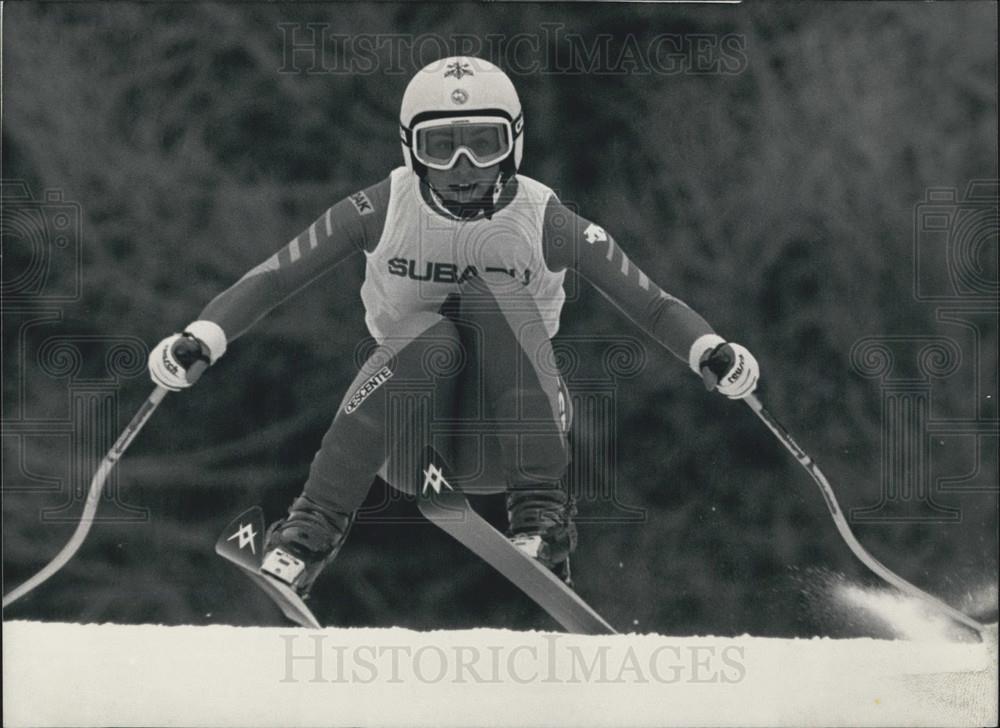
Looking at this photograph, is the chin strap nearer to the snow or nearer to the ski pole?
the ski pole

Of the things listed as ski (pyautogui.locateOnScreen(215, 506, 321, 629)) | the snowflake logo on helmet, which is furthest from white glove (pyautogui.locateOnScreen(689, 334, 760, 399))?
ski (pyautogui.locateOnScreen(215, 506, 321, 629))

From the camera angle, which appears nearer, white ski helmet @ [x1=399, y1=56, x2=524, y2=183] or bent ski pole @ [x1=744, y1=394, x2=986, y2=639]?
white ski helmet @ [x1=399, y1=56, x2=524, y2=183]

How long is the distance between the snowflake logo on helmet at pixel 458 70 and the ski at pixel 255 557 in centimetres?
132

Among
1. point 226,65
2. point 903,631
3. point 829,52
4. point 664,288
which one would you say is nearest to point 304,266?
point 226,65

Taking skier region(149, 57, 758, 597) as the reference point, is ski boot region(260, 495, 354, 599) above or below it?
below

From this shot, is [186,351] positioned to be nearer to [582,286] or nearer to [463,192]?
[463,192]

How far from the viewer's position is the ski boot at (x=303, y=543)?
3307 mm

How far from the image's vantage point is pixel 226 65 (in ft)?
11.0

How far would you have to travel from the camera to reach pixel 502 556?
3322mm

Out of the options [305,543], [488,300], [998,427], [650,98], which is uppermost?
[650,98]

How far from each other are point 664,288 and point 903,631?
119cm

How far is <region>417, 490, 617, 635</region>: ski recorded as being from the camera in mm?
3322

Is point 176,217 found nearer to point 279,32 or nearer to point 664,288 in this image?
point 279,32

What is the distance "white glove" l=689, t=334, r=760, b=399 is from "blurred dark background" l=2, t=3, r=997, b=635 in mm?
47
